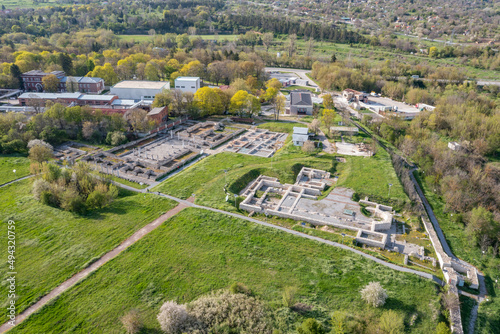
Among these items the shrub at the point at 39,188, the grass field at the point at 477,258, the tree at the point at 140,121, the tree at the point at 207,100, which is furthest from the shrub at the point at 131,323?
the tree at the point at 207,100

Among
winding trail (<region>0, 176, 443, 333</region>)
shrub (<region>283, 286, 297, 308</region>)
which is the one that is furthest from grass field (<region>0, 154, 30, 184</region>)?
shrub (<region>283, 286, 297, 308</region>)

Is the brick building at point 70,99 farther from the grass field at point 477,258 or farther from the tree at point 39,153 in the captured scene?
the grass field at point 477,258

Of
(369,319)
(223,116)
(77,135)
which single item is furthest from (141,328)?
(223,116)

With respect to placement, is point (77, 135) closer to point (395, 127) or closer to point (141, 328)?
point (141, 328)

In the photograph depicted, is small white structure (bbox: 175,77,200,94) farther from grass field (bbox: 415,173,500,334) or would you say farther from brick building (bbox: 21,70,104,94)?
grass field (bbox: 415,173,500,334)

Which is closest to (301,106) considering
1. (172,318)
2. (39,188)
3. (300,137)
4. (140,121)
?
(300,137)

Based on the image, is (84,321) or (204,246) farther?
(204,246)

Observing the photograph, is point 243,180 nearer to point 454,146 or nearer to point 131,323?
point 131,323
